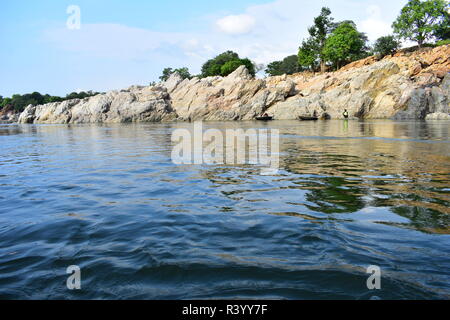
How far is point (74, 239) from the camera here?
4.27m

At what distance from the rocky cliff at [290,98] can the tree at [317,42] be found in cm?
1174

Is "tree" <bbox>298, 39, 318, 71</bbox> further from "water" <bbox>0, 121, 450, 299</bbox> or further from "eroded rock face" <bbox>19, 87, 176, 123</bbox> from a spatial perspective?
"water" <bbox>0, 121, 450, 299</bbox>

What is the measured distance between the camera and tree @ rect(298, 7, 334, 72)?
80.1 metres

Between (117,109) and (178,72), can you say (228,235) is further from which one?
(178,72)

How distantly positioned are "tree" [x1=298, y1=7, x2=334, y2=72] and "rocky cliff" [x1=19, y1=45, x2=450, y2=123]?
1174cm

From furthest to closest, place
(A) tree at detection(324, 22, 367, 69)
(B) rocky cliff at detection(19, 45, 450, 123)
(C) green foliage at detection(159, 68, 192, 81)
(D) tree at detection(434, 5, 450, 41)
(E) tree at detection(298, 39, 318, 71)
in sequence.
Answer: (C) green foliage at detection(159, 68, 192, 81)
(E) tree at detection(298, 39, 318, 71)
(A) tree at detection(324, 22, 367, 69)
(D) tree at detection(434, 5, 450, 41)
(B) rocky cliff at detection(19, 45, 450, 123)

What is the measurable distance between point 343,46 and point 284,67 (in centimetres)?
2555

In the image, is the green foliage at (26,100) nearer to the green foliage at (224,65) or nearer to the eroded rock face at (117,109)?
the green foliage at (224,65)

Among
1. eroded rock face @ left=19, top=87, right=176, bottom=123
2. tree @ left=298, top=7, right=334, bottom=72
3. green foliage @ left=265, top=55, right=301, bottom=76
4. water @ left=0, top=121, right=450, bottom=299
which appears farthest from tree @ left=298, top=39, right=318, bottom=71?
water @ left=0, top=121, right=450, bottom=299

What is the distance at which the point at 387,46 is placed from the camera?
72438 mm

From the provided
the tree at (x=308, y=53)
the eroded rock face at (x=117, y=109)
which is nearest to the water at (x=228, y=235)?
the eroded rock face at (x=117, y=109)

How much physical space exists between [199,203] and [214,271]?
2.56 metres

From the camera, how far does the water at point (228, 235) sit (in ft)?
9.97
